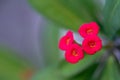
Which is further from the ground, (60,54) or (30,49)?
(30,49)

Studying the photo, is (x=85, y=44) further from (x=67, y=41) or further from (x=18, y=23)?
(x=18, y=23)

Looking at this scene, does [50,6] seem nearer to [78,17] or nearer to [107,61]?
[78,17]

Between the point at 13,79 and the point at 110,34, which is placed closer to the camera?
the point at 110,34

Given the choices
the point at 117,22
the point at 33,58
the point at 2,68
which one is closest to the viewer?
the point at 117,22

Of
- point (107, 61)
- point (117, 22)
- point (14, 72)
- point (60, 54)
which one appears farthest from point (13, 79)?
point (117, 22)

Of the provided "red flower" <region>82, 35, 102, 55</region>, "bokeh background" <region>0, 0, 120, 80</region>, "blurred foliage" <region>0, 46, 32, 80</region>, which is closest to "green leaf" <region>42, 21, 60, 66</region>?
"bokeh background" <region>0, 0, 120, 80</region>

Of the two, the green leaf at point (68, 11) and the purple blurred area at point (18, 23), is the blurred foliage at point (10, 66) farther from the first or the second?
the purple blurred area at point (18, 23)

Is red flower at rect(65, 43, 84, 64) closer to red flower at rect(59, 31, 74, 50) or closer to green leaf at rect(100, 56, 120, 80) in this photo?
red flower at rect(59, 31, 74, 50)

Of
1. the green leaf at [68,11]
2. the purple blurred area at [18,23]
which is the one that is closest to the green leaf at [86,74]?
the green leaf at [68,11]

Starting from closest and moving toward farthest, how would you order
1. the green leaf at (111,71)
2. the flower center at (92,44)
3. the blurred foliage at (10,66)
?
the flower center at (92,44)
the green leaf at (111,71)
the blurred foliage at (10,66)
